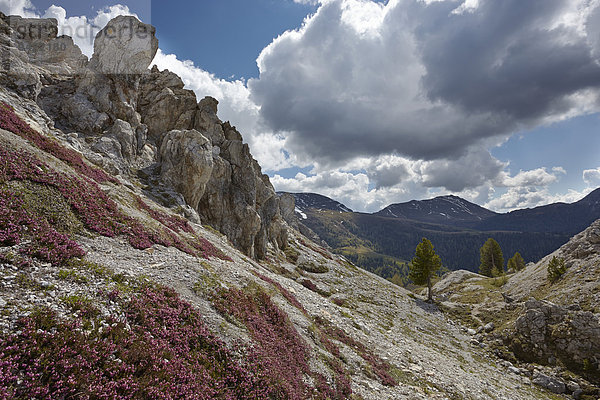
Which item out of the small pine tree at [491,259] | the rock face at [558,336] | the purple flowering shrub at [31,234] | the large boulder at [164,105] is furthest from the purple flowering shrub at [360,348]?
the small pine tree at [491,259]

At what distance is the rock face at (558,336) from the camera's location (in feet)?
104

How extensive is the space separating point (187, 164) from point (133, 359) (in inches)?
1888

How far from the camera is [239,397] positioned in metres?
10.3

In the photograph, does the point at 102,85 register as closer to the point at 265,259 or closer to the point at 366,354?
the point at 265,259

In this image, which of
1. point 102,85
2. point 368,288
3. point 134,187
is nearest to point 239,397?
point 134,187

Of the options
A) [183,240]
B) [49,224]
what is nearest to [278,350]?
[49,224]

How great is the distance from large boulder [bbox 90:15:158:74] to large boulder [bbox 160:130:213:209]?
26754mm

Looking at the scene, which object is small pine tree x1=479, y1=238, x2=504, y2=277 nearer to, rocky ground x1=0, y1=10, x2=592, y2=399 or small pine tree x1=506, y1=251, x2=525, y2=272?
small pine tree x1=506, y1=251, x2=525, y2=272

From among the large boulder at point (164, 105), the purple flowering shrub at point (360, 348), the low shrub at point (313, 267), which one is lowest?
the low shrub at point (313, 267)

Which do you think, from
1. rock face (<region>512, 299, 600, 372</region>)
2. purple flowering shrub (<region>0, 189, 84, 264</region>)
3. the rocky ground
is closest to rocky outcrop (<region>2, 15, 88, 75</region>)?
the rocky ground

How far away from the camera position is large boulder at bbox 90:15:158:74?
61750mm

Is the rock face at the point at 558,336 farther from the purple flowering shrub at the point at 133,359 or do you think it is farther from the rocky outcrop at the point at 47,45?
the rocky outcrop at the point at 47,45

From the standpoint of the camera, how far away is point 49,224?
14.5 metres

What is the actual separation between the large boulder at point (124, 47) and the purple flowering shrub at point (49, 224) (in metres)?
58.3
